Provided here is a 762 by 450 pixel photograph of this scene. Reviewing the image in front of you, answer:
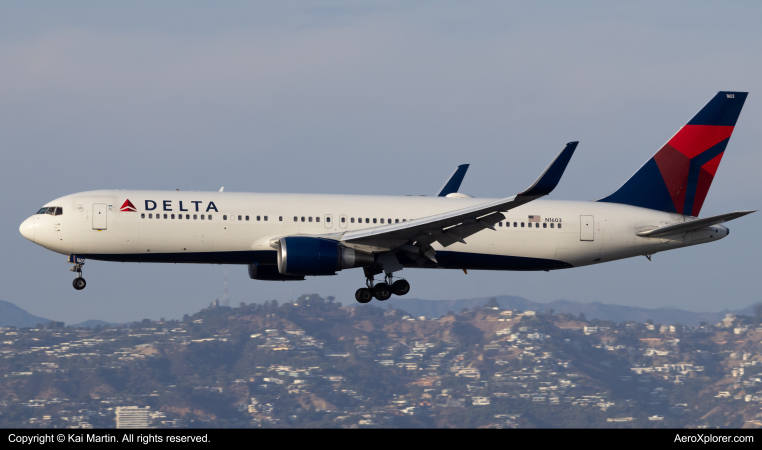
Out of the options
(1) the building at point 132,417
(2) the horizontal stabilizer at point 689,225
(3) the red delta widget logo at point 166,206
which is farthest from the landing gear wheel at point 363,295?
(1) the building at point 132,417

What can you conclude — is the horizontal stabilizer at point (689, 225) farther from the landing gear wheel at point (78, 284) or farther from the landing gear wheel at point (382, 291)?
the landing gear wheel at point (78, 284)

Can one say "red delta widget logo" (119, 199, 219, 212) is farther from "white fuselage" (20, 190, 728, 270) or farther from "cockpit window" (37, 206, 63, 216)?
"cockpit window" (37, 206, 63, 216)

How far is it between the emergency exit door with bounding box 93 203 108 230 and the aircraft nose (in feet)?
9.21

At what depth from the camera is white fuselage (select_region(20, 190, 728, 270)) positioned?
120 ft

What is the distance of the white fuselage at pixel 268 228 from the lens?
36719mm

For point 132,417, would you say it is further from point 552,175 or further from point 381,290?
point 552,175

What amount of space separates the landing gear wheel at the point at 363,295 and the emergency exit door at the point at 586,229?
1006 centimetres

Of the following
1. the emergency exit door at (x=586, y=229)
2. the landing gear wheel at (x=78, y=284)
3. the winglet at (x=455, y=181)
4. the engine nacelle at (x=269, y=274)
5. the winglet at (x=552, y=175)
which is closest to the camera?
the winglet at (x=552, y=175)

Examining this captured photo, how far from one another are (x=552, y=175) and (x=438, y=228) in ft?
22.3

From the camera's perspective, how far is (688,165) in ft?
143

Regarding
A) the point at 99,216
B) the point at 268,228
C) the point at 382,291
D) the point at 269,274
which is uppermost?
the point at 99,216

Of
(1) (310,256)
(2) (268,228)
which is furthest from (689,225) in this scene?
(2) (268,228)
